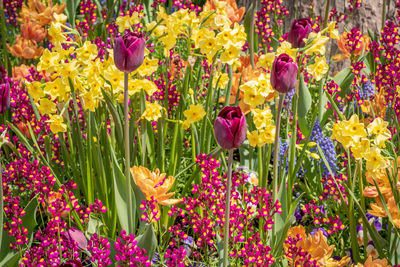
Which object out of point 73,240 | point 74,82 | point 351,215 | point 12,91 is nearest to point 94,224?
point 73,240

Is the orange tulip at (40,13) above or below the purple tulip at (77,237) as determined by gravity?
above

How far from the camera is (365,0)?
3.60 metres

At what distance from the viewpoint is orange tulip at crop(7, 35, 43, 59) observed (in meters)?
3.28

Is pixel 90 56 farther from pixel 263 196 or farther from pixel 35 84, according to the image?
pixel 263 196

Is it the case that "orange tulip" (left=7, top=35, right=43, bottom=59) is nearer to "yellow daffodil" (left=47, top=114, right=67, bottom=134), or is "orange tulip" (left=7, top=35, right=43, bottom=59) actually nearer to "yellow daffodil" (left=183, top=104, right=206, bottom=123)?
"yellow daffodil" (left=47, top=114, right=67, bottom=134)

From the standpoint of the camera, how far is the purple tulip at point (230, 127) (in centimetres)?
146

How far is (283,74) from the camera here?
5.41ft

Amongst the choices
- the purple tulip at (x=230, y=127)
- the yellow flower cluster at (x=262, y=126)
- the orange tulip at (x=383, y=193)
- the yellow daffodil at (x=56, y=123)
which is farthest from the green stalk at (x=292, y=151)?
the yellow daffodil at (x=56, y=123)

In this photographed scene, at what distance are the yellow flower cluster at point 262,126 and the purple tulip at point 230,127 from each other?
0.34m

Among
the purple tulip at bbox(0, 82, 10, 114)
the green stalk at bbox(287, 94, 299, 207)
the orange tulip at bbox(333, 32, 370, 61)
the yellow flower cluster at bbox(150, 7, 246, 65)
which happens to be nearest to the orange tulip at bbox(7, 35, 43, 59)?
the yellow flower cluster at bbox(150, 7, 246, 65)

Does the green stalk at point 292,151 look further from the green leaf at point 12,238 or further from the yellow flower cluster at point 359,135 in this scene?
the green leaf at point 12,238

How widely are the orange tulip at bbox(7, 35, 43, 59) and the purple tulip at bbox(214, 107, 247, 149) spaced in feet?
6.86

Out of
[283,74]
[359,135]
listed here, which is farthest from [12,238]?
[359,135]

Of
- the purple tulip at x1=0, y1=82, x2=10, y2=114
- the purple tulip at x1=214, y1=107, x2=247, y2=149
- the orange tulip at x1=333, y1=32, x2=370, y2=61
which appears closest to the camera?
the purple tulip at x1=214, y1=107, x2=247, y2=149
